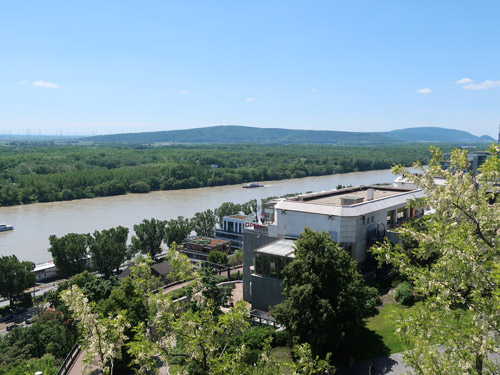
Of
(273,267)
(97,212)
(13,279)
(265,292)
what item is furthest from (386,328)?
(97,212)

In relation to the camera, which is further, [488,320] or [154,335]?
[154,335]

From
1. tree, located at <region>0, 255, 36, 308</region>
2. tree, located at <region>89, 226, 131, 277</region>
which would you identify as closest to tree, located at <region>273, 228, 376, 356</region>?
tree, located at <region>0, 255, 36, 308</region>

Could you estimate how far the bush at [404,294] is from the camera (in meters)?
18.4

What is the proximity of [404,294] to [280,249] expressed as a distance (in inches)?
229

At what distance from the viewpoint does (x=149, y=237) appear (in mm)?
41531

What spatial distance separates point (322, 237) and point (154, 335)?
30.2ft

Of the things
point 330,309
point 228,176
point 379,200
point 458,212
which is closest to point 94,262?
point 379,200

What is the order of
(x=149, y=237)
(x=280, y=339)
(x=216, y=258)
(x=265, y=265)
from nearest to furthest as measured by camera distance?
(x=280, y=339), (x=265, y=265), (x=216, y=258), (x=149, y=237)

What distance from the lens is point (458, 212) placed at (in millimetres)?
6328

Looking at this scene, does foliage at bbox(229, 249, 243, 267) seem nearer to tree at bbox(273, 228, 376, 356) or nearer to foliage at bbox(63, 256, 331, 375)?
tree at bbox(273, 228, 376, 356)

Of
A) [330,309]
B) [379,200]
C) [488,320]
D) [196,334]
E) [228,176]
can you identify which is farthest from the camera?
[228,176]

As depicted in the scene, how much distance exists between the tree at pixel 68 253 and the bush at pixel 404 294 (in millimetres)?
28006

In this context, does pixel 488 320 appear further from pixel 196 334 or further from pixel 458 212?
pixel 196 334

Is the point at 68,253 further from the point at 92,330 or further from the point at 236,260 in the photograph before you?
the point at 92,330
